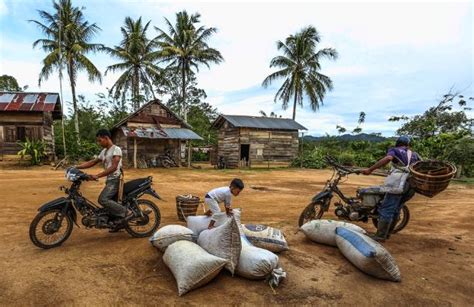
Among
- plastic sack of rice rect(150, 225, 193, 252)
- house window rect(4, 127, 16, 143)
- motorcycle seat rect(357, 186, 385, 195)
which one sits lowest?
plastic sack of rice rect(150, 225, 193, 252)

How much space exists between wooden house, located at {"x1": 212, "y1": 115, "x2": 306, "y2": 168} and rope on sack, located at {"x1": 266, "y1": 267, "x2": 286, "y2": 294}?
18929mm

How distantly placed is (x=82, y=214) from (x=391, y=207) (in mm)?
4670

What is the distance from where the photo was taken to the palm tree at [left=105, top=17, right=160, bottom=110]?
2525 cm

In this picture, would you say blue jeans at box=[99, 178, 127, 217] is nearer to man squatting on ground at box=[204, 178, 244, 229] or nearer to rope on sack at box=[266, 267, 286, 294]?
man squatting on ground at box=[204, 178, 244, 229]

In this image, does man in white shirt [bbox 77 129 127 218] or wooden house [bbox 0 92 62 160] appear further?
wooden house [bbox 0 92 62 160]

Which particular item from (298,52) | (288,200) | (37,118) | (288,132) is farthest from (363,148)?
(37,118)

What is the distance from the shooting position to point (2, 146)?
1861 centimetres

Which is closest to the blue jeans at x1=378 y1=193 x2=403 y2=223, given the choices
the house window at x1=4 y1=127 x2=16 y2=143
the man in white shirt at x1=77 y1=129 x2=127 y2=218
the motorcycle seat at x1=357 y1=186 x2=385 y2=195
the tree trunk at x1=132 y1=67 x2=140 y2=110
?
the motorcycle seat at x1=357 y1=186 x2=385 y2=195

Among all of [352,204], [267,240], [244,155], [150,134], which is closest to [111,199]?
[267,240]

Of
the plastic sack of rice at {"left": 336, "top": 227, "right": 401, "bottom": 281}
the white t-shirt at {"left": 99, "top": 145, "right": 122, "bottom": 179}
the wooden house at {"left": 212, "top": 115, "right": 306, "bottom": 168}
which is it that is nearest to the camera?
the plastic sack of rice at {"left": 336, "top": 227, "right": 401, "bottom": 281}

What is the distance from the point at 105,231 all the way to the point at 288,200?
5370 mm

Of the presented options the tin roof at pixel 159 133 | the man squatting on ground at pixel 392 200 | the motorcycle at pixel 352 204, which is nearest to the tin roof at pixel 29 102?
the tin roof at pixel 159 133

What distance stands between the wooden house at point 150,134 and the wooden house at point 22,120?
412cm

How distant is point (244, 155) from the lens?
24.5 metres
